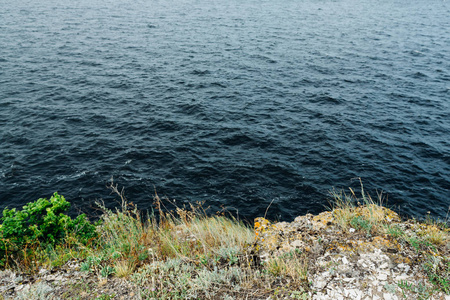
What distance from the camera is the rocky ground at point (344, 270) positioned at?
630 centimetres

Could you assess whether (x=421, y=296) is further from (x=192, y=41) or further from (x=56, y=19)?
(x=56, y=19)

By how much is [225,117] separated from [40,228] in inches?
625

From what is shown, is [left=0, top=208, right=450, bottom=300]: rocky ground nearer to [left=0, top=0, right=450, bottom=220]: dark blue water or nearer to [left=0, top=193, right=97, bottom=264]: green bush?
[left=0, top=193, right=97, bottom=264]: green bush

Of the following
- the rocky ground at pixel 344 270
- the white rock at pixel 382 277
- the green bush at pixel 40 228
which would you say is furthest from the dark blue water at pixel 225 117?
the white rock at pixel 382 277

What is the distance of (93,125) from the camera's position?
21.7 metres

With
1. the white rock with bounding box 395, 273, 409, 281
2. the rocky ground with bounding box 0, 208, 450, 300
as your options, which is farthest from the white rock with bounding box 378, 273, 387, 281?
the white rock with bounding box 395, 273, 409, 281

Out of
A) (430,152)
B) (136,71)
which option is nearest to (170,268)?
(430,152)

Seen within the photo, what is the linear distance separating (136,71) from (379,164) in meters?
23.9

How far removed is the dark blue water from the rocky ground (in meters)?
6.80

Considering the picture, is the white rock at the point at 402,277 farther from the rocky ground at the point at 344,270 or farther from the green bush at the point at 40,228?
the green bush at the point at 40,228

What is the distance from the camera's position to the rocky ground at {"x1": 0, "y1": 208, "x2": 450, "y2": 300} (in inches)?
248

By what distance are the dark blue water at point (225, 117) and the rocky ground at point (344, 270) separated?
6.80 m

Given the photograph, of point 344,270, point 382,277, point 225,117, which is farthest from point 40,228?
point 225,117

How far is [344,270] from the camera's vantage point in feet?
22.7
